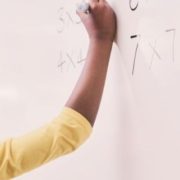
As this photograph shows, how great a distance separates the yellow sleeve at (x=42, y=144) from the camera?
0.58 meters

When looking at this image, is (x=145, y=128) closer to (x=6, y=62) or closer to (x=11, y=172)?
(x=11, y=172)

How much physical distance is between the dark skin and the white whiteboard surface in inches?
0.6

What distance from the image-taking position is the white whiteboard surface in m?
0.51

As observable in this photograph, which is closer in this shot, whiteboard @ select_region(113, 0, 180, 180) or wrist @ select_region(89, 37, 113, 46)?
whiteboard @ select_region(113, 0, 180, 180)

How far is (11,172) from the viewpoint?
0.60 metres

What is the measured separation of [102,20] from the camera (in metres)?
0.61

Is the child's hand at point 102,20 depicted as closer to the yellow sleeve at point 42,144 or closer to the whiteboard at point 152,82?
the whiteboard at point 152,82

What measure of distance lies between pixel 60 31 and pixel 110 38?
0.18m

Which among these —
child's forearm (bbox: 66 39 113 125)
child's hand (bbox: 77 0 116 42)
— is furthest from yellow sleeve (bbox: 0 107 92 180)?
child's hand (bbox: 77 0 116 42)

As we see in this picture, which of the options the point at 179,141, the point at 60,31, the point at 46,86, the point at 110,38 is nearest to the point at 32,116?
the point at 46,86

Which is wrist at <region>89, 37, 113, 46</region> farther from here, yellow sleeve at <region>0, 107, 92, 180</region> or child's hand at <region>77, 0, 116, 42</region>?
yellow sleeve at <region>0, 107, 92, 180</region>

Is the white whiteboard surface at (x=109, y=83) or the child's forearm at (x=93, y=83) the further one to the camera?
the child's forearm at (x=93, y=83)

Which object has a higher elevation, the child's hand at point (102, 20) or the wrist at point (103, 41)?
the child's hand at point (102, 20)

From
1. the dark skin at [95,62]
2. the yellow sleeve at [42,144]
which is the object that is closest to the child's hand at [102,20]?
the dark skin at [95,62]
